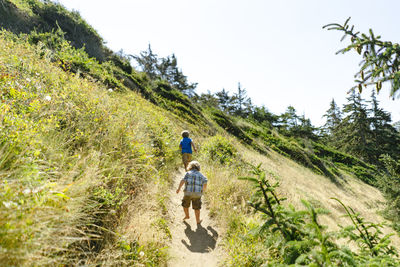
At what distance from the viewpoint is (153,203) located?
4254mm

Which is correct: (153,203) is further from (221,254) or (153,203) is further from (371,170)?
(371,170)

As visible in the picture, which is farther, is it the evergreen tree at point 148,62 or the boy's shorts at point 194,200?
the evergreen tree at point 148,62

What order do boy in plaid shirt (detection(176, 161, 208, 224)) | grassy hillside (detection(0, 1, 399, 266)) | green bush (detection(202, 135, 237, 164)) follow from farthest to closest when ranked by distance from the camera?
green bush (detection(202, 135, 237, 164)), boy in plaid shirt (detection(176, 161, 208, 224)), grassy hillside (detection(0, 1, 399, 266))

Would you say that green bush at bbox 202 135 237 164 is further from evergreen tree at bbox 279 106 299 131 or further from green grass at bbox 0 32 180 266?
evergreen tree at bbox 279 106 299 131

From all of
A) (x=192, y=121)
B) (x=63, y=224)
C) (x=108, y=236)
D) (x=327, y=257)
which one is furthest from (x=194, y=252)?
(x=192, y=121)

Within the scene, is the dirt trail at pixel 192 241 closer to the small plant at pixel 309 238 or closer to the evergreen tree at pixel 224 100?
the small plant at pixel 309 238

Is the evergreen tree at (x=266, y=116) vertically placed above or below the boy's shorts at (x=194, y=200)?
above

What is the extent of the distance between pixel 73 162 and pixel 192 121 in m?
14.3

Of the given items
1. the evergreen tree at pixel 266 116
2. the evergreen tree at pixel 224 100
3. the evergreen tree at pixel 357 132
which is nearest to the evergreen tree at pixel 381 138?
the evergreen tree at pixel 357 132

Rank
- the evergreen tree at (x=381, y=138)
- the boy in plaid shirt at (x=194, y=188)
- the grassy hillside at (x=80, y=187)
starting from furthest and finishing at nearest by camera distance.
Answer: the evergreen tree at (x=381, y=138) → the boy in plaid shirt at (x=194, y=188) → the grassy hillside at (x=80, y=187)

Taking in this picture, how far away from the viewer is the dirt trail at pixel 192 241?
12.9 ft

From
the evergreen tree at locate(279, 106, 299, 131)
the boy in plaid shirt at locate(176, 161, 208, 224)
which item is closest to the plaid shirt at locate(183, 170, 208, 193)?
the boy in plaid shirt at locate(176, 161, 208, 224)

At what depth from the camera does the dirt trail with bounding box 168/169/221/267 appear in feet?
12.9

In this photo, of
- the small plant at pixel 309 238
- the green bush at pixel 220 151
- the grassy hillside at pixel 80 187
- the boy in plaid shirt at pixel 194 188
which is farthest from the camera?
the green bush at pixel 220 151
